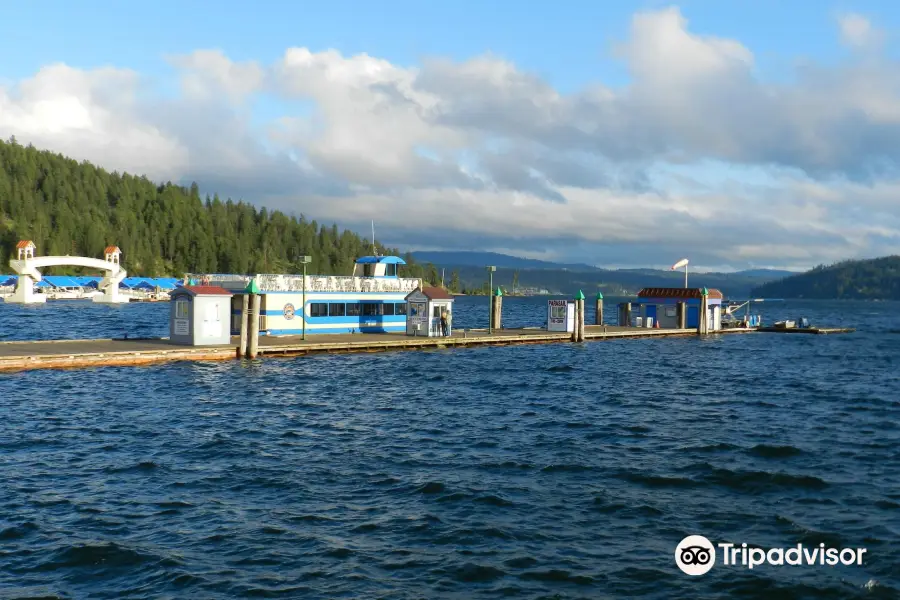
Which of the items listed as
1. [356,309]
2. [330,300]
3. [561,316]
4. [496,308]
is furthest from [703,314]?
[330,300]

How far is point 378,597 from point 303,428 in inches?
595

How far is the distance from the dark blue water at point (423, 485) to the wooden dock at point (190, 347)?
3.90 ft

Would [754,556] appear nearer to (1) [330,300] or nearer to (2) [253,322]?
(2) [253,322]

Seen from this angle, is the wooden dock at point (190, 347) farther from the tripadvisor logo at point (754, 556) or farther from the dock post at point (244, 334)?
the tripadvisor logo at point (754, 556)

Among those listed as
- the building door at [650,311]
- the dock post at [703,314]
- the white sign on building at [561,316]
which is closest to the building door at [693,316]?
the dock post at [703,314]

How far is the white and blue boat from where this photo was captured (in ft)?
170

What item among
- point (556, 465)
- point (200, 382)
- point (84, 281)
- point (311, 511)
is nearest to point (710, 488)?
point (556, 465)

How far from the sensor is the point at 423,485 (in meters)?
21.1

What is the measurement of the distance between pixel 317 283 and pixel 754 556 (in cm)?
4206

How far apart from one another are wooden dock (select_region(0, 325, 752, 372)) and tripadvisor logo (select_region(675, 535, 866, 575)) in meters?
33.0

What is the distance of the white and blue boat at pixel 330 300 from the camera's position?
5178 cm

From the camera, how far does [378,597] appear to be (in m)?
14.1

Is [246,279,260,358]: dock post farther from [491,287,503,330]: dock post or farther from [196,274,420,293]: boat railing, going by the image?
[491,287,503,330]: dock post

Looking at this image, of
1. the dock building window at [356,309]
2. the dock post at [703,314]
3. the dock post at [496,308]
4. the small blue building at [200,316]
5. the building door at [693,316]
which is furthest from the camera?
the building door at [693,316]
